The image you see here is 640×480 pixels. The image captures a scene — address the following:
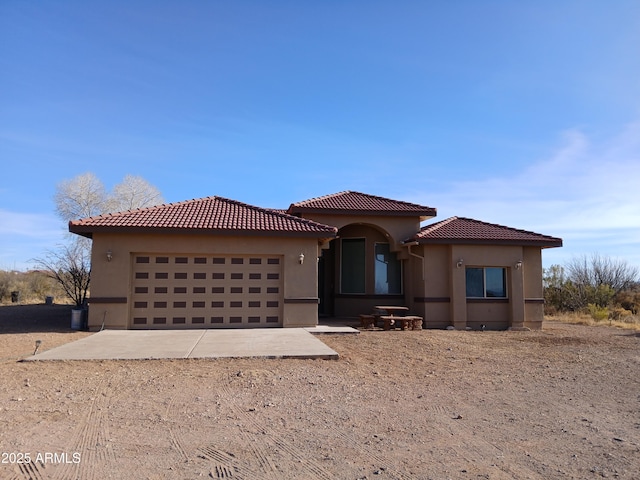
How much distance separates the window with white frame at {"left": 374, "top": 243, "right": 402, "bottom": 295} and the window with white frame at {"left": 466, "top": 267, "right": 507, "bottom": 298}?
322cm

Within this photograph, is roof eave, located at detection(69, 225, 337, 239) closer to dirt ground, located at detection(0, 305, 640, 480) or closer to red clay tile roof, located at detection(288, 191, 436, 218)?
red clay tile roof, located at detection(288, 191, 436, 218)

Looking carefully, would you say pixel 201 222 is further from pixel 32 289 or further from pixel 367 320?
pixel 32 289

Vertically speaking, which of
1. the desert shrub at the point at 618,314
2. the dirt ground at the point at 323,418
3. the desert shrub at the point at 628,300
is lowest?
the dirt ground at the point at 323,418

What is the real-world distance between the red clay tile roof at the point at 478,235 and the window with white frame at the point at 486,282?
43.9 inches

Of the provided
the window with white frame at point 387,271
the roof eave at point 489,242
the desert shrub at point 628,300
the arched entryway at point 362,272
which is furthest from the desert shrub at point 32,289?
the desert shrub at point 628,300

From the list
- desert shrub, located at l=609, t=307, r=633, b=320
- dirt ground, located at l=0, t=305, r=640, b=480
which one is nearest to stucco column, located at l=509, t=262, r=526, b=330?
dirt ground, located at l=0, t=305, r=640, b=480

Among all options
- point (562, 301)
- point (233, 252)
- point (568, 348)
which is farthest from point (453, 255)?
point (562, 301)

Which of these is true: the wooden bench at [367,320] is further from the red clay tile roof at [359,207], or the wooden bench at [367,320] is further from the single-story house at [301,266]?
the red clay tile roof at [359,207]

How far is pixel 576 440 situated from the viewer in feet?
19.8

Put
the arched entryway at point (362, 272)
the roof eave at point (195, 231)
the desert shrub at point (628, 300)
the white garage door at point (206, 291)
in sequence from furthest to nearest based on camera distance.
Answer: the desert shrub at point (628, 300)
the arched entryway at point (362, 272)
the white garage door at point (206, 291)
the roof eave at point (195, 231)

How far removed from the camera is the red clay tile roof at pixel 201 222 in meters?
15.4

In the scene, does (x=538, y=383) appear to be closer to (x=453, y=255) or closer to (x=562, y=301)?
(x=453, y=255)

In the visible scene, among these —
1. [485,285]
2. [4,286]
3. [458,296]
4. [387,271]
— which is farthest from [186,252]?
[4,286]

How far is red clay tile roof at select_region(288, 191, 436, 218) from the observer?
773 inches
